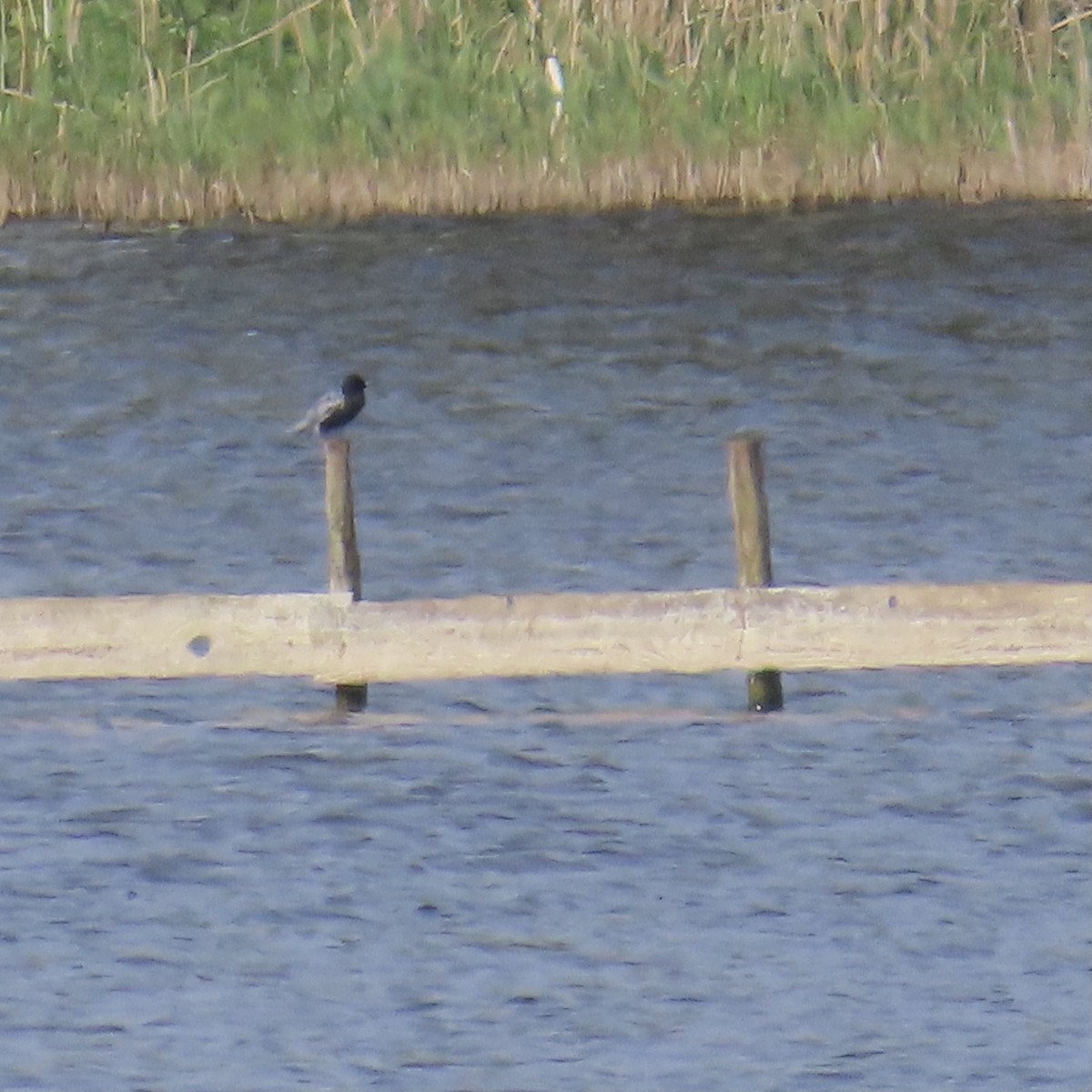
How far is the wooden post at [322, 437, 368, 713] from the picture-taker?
977cm

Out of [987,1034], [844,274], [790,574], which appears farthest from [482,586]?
[844,274]

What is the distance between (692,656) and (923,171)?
36.5 feet

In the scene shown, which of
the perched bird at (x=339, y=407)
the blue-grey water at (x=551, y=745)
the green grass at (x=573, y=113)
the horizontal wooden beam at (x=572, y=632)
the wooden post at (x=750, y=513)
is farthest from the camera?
the green grass at (x=573, y=113)

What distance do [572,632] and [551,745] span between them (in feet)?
3.51

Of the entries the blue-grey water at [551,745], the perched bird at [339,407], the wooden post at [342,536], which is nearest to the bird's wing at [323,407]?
the perched bird at [339,407]

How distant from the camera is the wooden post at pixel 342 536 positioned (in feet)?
32.1

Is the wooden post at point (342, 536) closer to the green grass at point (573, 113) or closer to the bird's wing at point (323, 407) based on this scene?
the bird's wing at point (323, 407)

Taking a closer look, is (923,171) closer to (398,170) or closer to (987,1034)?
(398,170)

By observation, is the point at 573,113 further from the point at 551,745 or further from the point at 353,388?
the point at 551,745

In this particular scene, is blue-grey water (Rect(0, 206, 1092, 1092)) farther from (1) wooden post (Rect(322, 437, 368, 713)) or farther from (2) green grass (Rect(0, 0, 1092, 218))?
(2) green grass (Rect(0, 0, 1092, 218))

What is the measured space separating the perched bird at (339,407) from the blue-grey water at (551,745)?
49 centimetres

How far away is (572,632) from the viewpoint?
9.04 m

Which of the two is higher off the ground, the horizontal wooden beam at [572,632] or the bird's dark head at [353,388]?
the bird's dark head at [353,388]

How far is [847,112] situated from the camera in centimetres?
1964
